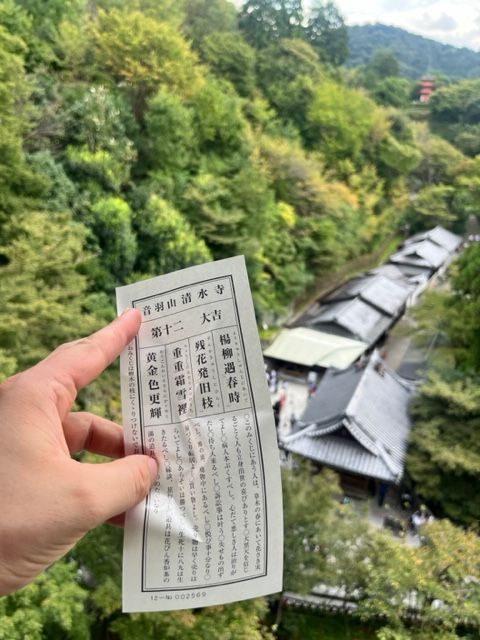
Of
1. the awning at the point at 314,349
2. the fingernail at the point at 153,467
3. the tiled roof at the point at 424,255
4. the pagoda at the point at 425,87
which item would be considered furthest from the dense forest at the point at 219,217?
the pagoda at the point at 425,87

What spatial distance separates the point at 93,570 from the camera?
222 inches

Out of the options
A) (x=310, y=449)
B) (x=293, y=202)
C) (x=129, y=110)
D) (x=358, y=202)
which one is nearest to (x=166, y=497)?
(x=310, y=449)

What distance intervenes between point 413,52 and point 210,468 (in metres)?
81.6

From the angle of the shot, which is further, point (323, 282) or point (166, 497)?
point (323, 282)

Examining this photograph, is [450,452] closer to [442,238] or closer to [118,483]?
[118,483]

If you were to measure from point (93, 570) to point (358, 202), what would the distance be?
21.3 m

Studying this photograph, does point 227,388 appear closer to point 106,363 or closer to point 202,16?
point 106,363

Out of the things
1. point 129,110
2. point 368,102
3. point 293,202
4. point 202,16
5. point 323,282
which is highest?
point 202,16

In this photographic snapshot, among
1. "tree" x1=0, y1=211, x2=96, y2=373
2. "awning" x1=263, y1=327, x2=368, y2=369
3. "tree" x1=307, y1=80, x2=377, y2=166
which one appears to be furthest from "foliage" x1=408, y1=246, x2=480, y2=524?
"tree" x1=307, y1=80, x2=377, y2=166

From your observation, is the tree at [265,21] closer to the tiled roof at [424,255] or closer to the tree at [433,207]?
the tree at [433,207]

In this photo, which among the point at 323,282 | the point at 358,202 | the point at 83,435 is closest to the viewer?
the point at 83,435

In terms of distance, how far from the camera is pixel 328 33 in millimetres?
32469

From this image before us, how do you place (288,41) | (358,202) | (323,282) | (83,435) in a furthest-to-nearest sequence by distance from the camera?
(288,41)
(358,202)
(323,282)
(83,435)

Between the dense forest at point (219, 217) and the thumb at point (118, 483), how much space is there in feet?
12.5
